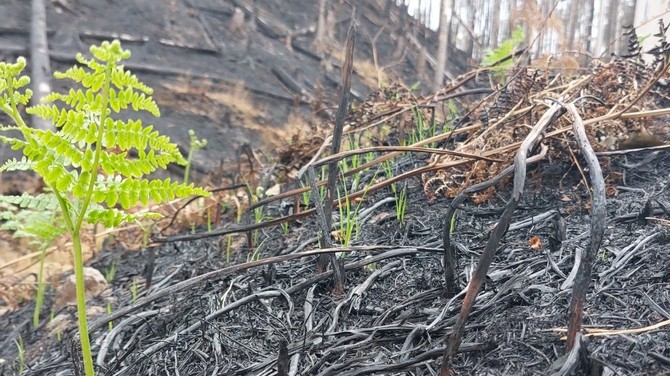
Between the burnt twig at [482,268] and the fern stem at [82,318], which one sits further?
the fern stem at [82,318]

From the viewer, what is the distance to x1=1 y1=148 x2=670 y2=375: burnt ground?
1.24 metres

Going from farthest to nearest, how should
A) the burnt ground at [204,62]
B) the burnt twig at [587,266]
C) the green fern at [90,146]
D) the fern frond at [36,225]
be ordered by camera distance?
the burnt ground at [204,62]
the fern frond at [36,225]
the green fern at [90,146]
the burnt twig at [587,266]

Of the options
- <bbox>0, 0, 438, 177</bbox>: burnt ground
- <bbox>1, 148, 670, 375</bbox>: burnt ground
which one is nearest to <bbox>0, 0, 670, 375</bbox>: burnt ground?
<bbox>1, 148, 670, 375</bbox>: burnt ground

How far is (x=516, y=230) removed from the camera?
1912mm

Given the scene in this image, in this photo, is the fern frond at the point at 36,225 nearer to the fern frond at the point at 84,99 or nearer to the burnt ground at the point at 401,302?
the burnt ground at the point at 401,302

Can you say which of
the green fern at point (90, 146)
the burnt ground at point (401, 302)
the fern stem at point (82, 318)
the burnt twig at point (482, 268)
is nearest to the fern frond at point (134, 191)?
the green fern at point (90, 146)

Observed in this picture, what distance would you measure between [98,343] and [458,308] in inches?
50.1

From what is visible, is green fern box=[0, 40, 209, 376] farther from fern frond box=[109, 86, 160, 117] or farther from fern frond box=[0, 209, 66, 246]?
fern frond box=[0, 209, 66, 246]

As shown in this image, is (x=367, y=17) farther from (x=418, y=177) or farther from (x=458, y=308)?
(x=458, y=308)

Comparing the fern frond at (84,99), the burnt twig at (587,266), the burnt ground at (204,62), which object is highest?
the burnt ground at (204,62)

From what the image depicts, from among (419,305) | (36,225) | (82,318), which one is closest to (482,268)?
(419,305)

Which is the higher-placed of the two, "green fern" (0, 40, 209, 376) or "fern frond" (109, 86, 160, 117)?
"fern frond" (109, 86, 160, 117)

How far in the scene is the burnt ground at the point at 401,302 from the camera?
4.09ft

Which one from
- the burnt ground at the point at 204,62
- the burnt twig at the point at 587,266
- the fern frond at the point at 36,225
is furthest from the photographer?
the burnt ground at the point at 204,62
